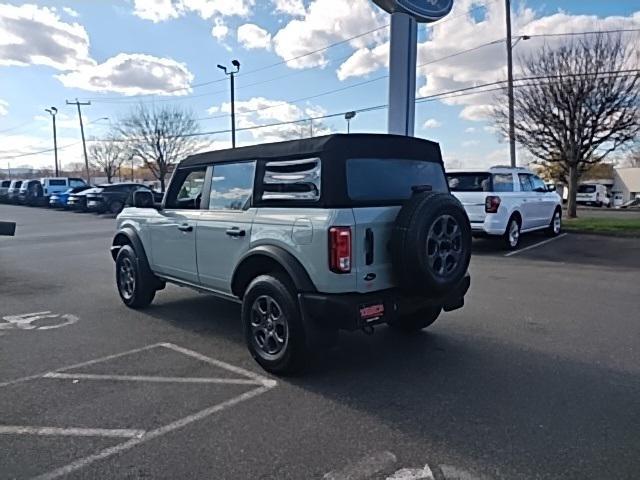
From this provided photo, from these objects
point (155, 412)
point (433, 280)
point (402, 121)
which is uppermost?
point (402, 121)

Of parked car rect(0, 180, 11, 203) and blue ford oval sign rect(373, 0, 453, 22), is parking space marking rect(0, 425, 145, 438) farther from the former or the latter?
parked car rect(0, 180, 11, 203)

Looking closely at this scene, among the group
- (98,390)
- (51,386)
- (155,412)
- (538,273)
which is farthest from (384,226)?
(538,273)

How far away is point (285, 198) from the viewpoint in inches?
161

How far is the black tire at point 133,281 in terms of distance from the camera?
596cm

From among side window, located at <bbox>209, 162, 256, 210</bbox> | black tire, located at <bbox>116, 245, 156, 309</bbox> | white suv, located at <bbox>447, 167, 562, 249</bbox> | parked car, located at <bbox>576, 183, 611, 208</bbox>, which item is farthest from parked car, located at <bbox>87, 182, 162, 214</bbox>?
parked car, located at <bbox>576, 183, 611, 208</bbox>

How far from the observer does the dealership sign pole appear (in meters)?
11.3

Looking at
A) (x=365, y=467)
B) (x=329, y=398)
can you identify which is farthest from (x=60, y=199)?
(x=365, y=467)

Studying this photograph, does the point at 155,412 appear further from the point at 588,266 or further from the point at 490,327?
the point at 588,266

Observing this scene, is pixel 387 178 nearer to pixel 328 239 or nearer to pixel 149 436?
pixel 328 239

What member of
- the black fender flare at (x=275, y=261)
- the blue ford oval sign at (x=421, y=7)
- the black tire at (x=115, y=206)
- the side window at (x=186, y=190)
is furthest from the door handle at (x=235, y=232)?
the black tire at (x=115, y=206)

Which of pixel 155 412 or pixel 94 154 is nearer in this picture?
pixel 155 412

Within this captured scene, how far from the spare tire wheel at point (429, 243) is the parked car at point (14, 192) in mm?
39096

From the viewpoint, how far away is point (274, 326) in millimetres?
4039

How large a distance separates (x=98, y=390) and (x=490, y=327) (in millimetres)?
3943
